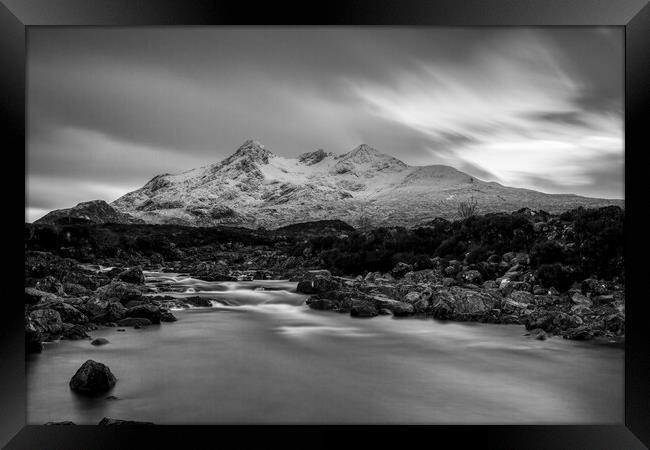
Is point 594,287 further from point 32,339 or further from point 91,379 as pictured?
point 32,339

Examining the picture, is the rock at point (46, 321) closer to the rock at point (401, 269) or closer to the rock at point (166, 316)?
the rock at point (166, 316)

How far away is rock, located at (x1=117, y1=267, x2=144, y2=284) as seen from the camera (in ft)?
17.6

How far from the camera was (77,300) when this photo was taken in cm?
480

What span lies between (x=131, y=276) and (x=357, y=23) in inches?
159

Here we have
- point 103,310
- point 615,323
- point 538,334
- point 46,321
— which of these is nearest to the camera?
point 46,321

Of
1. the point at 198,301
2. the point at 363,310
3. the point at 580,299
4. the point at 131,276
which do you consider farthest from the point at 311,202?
the point at 580,299

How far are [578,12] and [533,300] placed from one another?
3.43 metres

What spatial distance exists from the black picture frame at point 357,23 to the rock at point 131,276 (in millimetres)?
1936

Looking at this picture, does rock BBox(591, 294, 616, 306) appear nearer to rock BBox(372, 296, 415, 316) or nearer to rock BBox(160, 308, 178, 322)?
rock BBox(372, 296, 415, 316)

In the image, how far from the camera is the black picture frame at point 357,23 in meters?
3.38

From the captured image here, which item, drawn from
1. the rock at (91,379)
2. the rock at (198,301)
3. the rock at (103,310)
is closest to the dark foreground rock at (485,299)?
the rock at (198,301)

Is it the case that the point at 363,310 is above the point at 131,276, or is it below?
below

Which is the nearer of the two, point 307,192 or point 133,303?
point 133,303
